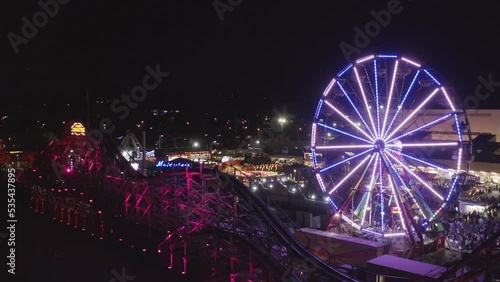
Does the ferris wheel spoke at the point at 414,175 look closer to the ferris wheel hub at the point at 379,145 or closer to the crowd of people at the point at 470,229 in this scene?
the ferris wheel hub at the point at 379,145

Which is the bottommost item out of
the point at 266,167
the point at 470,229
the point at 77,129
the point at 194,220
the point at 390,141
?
the point at 470,229

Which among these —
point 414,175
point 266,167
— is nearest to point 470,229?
point 414,175

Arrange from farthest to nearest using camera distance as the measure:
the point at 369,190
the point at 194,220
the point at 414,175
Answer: the point at 369,190
the point at 414,175
the point at 194,220

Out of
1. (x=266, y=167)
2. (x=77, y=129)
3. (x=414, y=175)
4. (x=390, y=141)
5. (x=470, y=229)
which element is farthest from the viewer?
(x=266, y=167)

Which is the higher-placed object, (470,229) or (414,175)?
(414,175)

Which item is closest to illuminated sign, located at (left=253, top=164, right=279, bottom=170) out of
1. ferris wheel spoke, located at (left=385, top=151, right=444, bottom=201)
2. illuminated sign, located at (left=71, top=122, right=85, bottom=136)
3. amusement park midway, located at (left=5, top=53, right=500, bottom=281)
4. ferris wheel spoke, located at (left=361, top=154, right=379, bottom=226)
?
amusement park midway, located at (left=5, top=53, right=500, bottom=281)

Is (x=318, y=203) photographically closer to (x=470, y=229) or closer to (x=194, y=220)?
(x=470, y=229)
